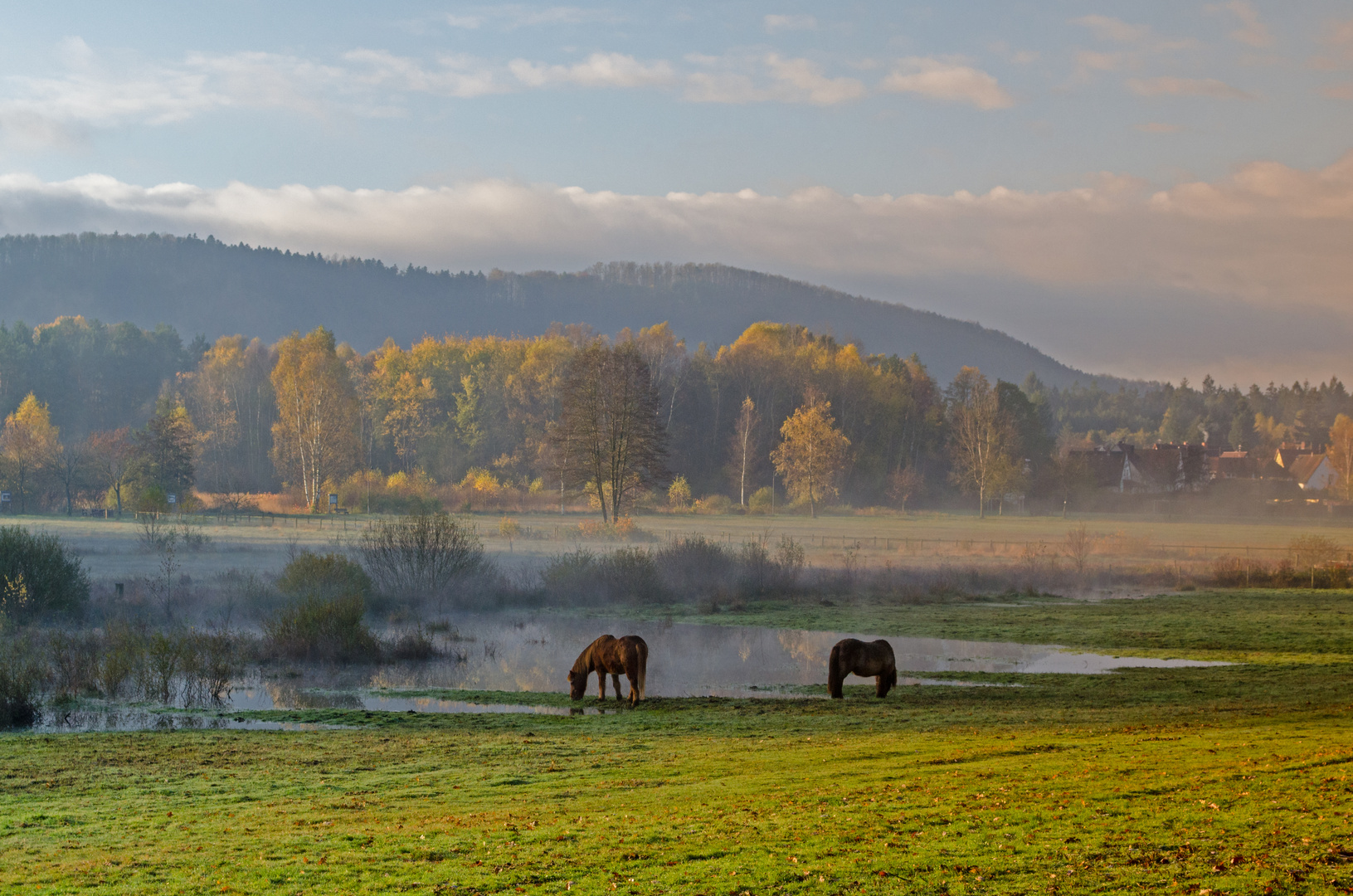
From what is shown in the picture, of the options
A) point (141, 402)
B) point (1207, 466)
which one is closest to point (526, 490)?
point (141, 402)

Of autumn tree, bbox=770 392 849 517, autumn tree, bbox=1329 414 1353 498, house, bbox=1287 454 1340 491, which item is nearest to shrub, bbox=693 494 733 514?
autumn tree, bbox=770 392 849 517

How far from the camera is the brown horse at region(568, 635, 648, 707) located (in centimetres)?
2238

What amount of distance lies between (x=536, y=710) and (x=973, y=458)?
84908 mm

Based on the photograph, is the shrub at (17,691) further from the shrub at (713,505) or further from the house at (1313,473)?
→ the house at (1313,473)

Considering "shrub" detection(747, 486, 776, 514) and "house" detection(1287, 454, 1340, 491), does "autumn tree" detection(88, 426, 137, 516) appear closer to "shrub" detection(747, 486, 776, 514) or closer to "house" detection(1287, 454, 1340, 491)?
"shrub" detection(747, 486, 776, 514)

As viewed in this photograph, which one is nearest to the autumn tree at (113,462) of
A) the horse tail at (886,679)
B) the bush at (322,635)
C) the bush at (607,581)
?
the bush at (607,581)

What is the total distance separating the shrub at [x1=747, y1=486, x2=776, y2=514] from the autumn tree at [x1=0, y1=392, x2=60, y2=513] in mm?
58338

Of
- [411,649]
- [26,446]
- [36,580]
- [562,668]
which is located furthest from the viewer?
[26,446]

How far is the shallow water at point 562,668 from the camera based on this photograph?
2339cm

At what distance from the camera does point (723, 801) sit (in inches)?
470

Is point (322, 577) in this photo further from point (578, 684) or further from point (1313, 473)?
point (1313, 473)

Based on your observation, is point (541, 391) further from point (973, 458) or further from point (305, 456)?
point (973, 458)

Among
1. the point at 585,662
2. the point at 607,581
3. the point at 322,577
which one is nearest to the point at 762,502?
the point at 607,581

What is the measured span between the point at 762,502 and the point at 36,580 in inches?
2560
